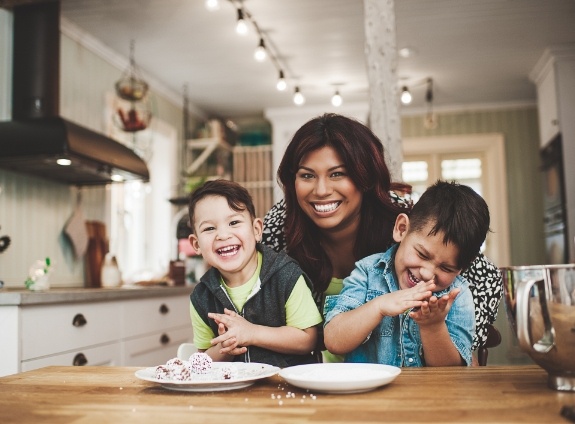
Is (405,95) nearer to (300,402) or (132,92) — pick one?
(132,92)

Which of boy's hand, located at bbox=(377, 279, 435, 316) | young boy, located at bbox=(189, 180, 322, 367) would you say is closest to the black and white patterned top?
young boy, located at bbox=(189, 180, 322, 367)

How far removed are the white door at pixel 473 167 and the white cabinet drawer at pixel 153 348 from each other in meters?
3.39

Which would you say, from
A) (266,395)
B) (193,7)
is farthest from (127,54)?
(266,395)

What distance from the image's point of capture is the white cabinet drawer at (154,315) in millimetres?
3320

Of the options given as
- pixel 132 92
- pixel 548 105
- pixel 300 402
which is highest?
pixel 548 105

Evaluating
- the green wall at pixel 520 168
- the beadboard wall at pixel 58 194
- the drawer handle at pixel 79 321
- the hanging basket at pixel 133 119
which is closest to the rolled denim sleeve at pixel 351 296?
the drawer handle at pixel 79 321

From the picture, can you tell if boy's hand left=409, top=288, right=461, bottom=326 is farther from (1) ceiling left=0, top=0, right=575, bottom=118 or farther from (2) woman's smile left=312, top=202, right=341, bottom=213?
(1) ceiling left=0, top=0, right=575, bottom=118

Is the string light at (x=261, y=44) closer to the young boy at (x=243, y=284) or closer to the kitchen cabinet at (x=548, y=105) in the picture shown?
the kitchen cabinet at (x=548, y=105)

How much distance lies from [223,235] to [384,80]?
155 centimetres

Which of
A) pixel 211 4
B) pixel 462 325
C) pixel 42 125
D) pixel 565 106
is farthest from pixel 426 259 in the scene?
pixel 565 106

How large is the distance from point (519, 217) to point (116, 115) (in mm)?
4276

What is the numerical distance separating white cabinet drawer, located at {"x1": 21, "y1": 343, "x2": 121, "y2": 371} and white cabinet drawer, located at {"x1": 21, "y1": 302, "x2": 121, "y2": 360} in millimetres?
25

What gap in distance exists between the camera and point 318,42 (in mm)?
4543

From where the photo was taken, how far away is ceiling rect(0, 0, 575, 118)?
3.96m
